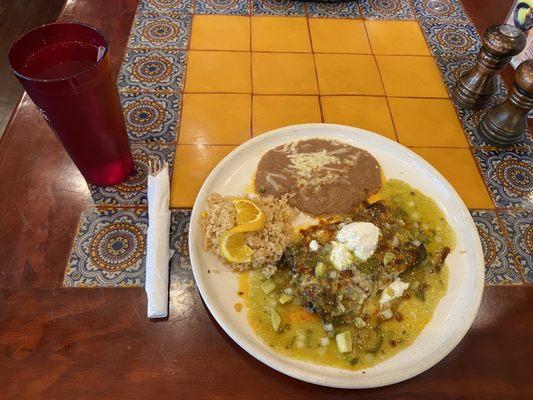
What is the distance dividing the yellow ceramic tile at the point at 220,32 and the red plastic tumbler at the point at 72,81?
0.88 m

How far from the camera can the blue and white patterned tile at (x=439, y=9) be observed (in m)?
2.25

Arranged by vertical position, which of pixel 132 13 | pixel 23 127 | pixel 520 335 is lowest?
pixel 520 335

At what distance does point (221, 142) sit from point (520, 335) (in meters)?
1.20

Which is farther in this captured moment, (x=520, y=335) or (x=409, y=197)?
(x=409, y=197)

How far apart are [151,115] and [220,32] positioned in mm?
672

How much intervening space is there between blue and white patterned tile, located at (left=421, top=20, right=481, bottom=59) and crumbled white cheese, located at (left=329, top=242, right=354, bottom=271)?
4.51 feet

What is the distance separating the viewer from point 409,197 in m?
1.43

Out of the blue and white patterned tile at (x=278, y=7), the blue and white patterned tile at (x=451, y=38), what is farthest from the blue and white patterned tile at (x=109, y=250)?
the blue and white patterned tile at (x=451, y=38)

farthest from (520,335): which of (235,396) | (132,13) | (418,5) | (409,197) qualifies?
(132,13)

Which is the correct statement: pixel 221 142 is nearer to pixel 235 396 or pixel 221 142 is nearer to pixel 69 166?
pixel 69 166

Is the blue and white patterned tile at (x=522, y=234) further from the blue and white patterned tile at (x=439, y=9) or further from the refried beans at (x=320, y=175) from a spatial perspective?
the blue and white patterned tile at (x=439, y=9)

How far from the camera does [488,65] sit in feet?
5.55

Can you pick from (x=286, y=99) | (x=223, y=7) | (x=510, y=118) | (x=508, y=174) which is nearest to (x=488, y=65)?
(x=510, y=118)

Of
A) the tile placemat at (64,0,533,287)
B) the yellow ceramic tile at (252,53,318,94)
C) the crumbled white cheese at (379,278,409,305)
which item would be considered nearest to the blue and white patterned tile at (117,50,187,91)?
the tile placemat at (64,0,533,287)
